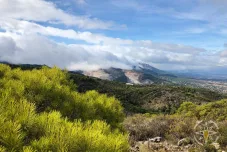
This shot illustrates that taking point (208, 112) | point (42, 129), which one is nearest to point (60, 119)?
point (42, 129)

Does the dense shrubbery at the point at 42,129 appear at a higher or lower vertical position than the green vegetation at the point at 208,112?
higher

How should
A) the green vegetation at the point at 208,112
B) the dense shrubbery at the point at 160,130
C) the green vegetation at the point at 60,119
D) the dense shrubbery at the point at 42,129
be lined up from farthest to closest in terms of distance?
the green vegetation at the point at 208,112 → the dense shrubbery at the point at 160,130 → the green vegetation at the point at 60,119 → the dense shrubbery at the point at 42,129

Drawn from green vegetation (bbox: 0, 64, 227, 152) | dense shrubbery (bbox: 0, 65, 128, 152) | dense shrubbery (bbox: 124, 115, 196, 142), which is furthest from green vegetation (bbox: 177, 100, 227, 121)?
dense shrubbery (bbox: 0, 65, 128, 152)

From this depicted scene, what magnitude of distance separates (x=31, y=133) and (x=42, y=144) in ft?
1.79

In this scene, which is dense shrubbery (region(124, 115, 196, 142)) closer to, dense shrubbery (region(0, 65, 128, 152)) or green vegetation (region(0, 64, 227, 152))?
green vegetation (region(0, 64, 227, 152))

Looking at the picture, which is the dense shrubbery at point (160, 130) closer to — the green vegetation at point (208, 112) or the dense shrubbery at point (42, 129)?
the dense shrubbery at point (42, 129)

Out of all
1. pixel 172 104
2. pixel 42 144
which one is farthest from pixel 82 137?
pixel 172 104

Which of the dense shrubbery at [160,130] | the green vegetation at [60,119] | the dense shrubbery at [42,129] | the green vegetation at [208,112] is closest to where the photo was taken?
the dense shrubbery at [42,129]

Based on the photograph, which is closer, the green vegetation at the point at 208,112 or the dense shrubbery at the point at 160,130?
the dense shrubbery at the point at 160,130

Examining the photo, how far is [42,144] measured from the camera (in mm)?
3221

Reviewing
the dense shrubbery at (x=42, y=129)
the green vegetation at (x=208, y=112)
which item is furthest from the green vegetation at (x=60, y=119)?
the green vegetation at (x=208, y=112)

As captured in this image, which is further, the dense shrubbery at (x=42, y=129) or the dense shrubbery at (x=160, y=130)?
the dense shrubbery at (x=160, y=130)

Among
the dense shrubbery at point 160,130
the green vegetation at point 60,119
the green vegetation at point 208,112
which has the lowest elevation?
the green vegetation at point 208,112

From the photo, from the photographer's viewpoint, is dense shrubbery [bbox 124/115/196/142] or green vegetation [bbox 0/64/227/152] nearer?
green vegetation [bbox 0/64/227/152]
